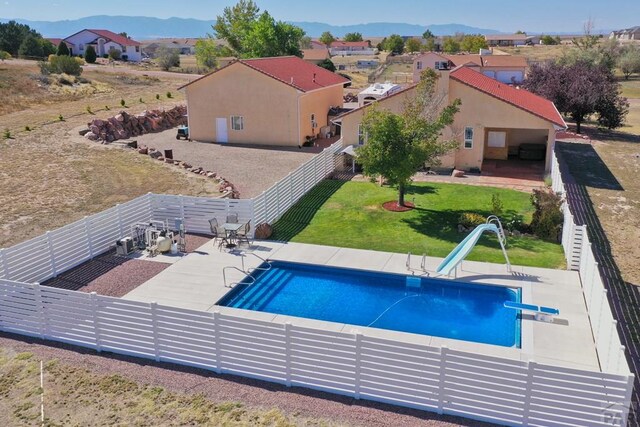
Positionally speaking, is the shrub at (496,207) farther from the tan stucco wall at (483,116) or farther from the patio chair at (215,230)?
the patio chair at (215,230)

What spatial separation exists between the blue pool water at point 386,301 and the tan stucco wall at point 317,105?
2155 cm

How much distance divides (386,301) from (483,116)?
1652 centimetres

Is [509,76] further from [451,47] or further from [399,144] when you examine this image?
[399,144]

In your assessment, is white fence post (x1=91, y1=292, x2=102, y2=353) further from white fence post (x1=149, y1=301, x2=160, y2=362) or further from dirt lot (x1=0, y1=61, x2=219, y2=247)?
dirt lot (x1=0, y1=61, x2=219, y2=247)

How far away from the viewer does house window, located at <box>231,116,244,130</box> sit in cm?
3869

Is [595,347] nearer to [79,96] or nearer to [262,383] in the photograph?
[262,383]

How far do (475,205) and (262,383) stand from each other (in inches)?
601

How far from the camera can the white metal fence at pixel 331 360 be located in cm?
955

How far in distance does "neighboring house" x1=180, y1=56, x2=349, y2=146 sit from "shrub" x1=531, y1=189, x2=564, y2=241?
2013 cm

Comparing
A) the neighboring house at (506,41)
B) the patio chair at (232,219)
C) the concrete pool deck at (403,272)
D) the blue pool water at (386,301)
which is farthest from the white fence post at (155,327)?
the neighboring house at (506,41)

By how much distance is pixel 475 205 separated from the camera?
23.9 metres

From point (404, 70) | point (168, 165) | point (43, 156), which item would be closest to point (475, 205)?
point (168, 165)

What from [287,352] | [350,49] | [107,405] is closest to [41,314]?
[107,405]

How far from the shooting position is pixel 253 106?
124 ft
